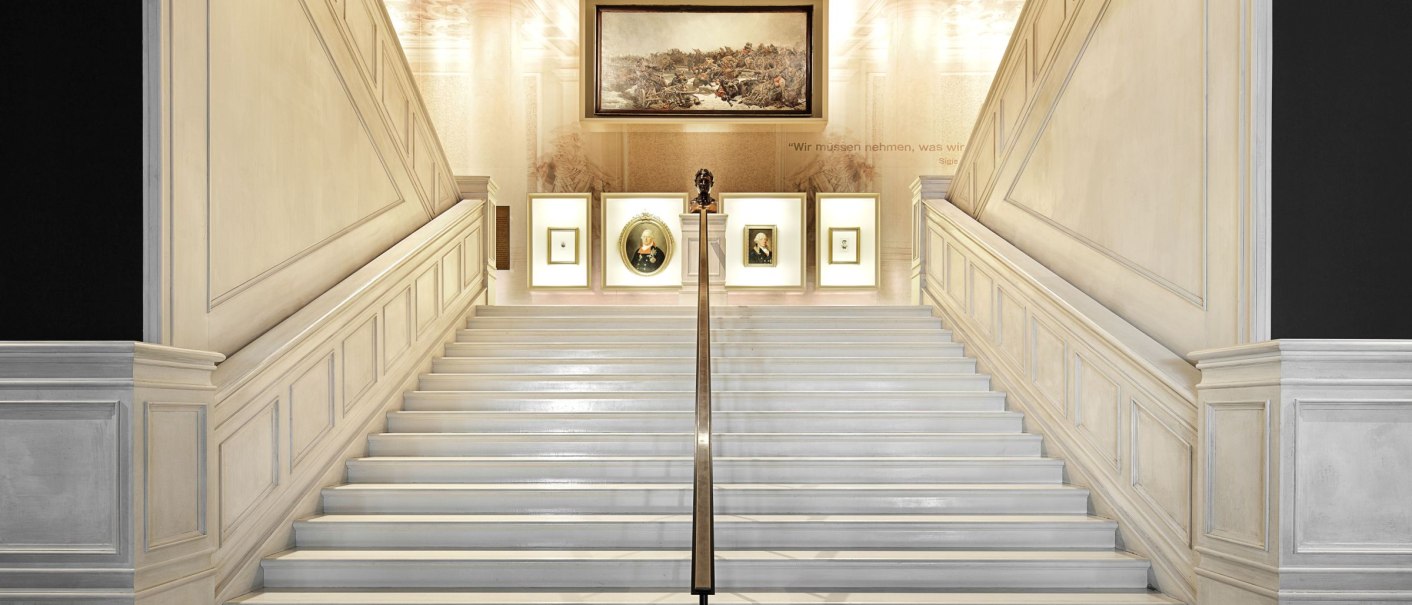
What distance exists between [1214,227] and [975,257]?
3.17m

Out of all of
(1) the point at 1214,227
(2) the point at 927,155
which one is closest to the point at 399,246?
(1) the point at 1214,227

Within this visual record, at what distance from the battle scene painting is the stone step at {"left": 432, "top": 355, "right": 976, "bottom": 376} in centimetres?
518

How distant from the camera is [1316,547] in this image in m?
3.78

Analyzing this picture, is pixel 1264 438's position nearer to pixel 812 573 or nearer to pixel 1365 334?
pixel 1365 334

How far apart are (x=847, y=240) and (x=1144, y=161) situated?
22.0 ft

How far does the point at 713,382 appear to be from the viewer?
7.02 metres

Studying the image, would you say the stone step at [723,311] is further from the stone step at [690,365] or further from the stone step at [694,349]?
the stone step at [690,365]

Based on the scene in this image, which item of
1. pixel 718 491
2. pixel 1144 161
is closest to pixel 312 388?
pixel 718 491

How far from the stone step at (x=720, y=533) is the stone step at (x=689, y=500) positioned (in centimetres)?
29

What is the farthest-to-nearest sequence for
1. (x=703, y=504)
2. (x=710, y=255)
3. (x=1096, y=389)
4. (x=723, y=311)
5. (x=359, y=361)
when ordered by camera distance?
(x=710, y=255) < (x=723, y=311) < (x=359, y=361) < (x=1096, y=389) < (x=703, y=504)

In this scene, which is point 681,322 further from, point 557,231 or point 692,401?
point 557,231

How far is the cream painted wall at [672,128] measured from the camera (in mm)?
12289

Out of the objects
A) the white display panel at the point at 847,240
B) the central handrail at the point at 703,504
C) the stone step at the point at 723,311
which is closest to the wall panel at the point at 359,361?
the central handrail at the point at 703,504

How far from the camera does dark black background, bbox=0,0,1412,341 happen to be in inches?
155
